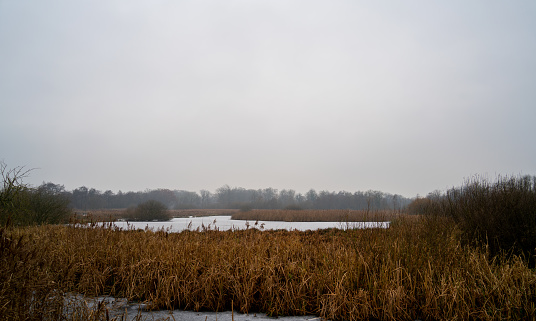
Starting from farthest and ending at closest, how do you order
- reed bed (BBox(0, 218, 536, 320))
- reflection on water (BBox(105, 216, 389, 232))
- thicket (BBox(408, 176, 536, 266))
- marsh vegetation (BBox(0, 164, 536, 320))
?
thicket (BBox(408, 176, 536, 266))
reflection on water (BBox(105, 216, 389, 232))
reed bed (BBox(0, 218, 536, 320))
marsh vegetation (BBox(0, 164, 536, 320))

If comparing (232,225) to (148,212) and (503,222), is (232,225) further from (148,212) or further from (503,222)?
(148,212)

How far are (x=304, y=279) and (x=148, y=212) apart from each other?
70.1 feet

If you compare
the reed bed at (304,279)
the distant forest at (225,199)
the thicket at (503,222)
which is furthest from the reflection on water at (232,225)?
the distant forest at (225,199)

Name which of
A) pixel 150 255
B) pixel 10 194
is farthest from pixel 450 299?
pixel 10 194

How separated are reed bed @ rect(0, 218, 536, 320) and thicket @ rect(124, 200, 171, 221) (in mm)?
18297

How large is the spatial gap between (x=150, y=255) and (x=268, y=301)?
260cm

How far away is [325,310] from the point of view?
167 inches

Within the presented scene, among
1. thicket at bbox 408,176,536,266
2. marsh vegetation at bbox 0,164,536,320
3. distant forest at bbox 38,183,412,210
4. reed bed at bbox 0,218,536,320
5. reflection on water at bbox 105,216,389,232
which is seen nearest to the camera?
marsh vegetation at bbox 0,164,536,320

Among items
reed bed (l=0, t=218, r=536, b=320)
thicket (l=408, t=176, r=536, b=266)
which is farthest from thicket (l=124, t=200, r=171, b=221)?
thicket (l=408, t=176, r=536, b=266)

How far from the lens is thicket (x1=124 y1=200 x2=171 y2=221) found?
23625 mm

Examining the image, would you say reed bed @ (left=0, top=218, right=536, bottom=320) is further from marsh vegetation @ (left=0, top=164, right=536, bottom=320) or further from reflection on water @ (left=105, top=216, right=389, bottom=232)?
reflection on water @ (left=105, top=216, right=389, bottom=232)

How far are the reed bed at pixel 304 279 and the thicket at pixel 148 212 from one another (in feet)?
60.0

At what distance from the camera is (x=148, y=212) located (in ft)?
77.8

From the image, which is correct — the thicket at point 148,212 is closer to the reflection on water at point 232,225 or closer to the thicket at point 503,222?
the reflection on water at point 232,225
